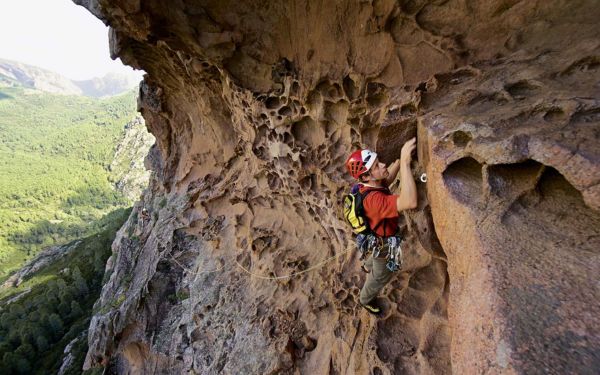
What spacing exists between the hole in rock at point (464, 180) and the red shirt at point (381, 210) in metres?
0.63

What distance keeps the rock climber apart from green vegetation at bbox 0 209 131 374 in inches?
1017

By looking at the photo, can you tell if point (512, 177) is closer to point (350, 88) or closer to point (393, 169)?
point (393, 169)

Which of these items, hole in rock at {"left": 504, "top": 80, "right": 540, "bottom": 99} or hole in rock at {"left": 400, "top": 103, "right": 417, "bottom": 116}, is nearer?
hole in rock at {"left": 504, "top": 80, "right": 540, "bottom": 99}

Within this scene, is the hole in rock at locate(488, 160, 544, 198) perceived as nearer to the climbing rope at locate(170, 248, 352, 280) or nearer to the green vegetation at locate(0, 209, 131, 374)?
the climbing rope at locate(170, 248, 352, 280)

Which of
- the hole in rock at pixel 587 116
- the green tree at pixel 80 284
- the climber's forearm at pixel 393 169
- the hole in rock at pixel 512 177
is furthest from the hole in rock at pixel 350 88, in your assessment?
the green tree at pixel 80 284

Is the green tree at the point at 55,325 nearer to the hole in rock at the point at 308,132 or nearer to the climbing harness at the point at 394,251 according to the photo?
the hole in rock at the point at 308,132

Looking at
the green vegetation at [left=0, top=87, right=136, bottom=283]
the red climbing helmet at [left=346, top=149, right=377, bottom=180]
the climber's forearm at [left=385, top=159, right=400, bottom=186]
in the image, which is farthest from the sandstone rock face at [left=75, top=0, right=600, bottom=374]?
the green vegetation at [left=0, top=87, right=136, bottom=283]

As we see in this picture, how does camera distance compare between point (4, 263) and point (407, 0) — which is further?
point (4, 263)

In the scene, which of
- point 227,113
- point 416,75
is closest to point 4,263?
point 227,113

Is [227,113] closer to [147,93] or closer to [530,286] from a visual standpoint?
[147,93]

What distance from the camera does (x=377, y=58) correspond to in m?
6.18

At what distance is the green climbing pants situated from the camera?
4893 millimetres

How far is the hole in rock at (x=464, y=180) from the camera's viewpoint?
370 cm

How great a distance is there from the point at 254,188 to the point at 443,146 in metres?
6.98
